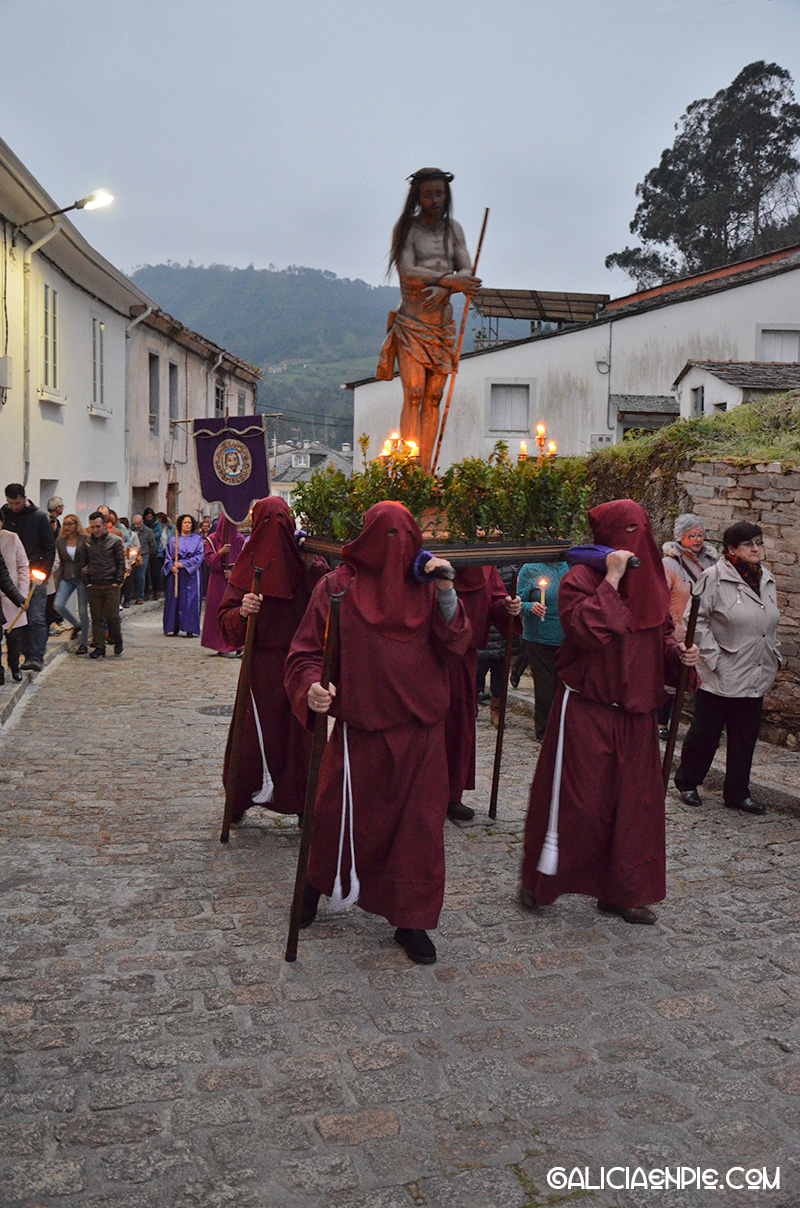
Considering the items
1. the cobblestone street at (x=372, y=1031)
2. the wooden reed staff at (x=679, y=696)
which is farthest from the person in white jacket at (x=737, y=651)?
the wooden reed staff at (x=679, y=696)

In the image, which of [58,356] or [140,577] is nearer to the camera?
[58,356]

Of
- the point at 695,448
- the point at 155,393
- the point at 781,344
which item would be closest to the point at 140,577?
the point at 155,393

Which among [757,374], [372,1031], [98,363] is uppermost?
[98,363]

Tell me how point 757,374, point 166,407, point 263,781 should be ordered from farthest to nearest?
point 166,407
point 757,374
point 263,781

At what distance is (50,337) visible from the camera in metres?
16.7

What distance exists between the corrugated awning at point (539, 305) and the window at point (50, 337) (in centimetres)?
1349

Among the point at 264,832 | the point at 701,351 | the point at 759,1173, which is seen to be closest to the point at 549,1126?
the point at 759,1173

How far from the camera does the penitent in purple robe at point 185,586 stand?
15.7m

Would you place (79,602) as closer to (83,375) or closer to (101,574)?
(101,574)

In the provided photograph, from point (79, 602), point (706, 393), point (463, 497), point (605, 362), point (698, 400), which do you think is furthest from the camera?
point (605, 362)

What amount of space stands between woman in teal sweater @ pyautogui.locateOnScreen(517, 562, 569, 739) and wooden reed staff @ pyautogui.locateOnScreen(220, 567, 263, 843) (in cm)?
275

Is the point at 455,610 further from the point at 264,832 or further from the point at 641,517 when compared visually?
the point at 264,832

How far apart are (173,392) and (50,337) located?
30.8ft

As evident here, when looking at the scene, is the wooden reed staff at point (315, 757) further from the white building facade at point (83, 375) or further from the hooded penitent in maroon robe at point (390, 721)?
the white building facade at point (83, 375)
